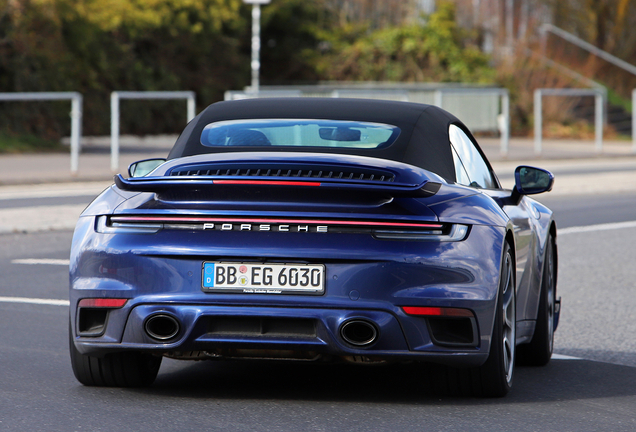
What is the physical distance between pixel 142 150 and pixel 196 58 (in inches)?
390

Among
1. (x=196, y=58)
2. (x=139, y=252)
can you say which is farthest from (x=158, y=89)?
(x=139, y=252)

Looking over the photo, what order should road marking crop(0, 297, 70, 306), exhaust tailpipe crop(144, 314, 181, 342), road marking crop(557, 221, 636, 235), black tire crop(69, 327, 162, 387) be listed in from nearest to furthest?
exhaust tailpipe crop(144, 314, 181, 342), black tire crop(69, 327, 162, 387), road marking crop(0, 297, 70, 306), road marking crop(557, 221, 636, 235)

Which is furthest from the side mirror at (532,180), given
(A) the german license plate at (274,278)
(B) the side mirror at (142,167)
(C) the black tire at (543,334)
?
(B) the side mirror at (142,167)

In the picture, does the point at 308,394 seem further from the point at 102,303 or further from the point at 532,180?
the point at 532,180

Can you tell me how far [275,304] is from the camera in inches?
190

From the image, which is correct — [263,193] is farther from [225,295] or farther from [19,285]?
[19,285]

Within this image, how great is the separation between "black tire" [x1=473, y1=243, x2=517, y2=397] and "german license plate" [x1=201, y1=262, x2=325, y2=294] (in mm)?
823

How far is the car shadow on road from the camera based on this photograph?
5445mm

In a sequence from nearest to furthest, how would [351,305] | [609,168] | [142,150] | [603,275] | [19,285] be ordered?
[351,305] → [19,285] → [603,275] → [609,168] → [142,150]

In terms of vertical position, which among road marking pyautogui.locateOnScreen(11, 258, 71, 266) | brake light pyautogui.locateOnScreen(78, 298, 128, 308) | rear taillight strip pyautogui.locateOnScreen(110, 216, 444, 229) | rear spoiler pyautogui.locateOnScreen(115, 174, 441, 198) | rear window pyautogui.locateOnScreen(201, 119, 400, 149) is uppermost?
rear window pyautogui.locateOnScreen(201, 119, 400, 149)

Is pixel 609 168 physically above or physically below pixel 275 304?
below

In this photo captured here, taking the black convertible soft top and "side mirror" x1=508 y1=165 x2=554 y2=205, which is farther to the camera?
"side mirror" x1=508 y1=165 x2=554 y2=205

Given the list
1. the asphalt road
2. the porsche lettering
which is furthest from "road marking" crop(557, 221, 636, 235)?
the porsche lettering

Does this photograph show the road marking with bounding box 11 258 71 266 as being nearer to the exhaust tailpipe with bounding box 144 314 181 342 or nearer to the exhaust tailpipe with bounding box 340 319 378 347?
the exhaust tailpipe with bounding box 144 314 181 342
